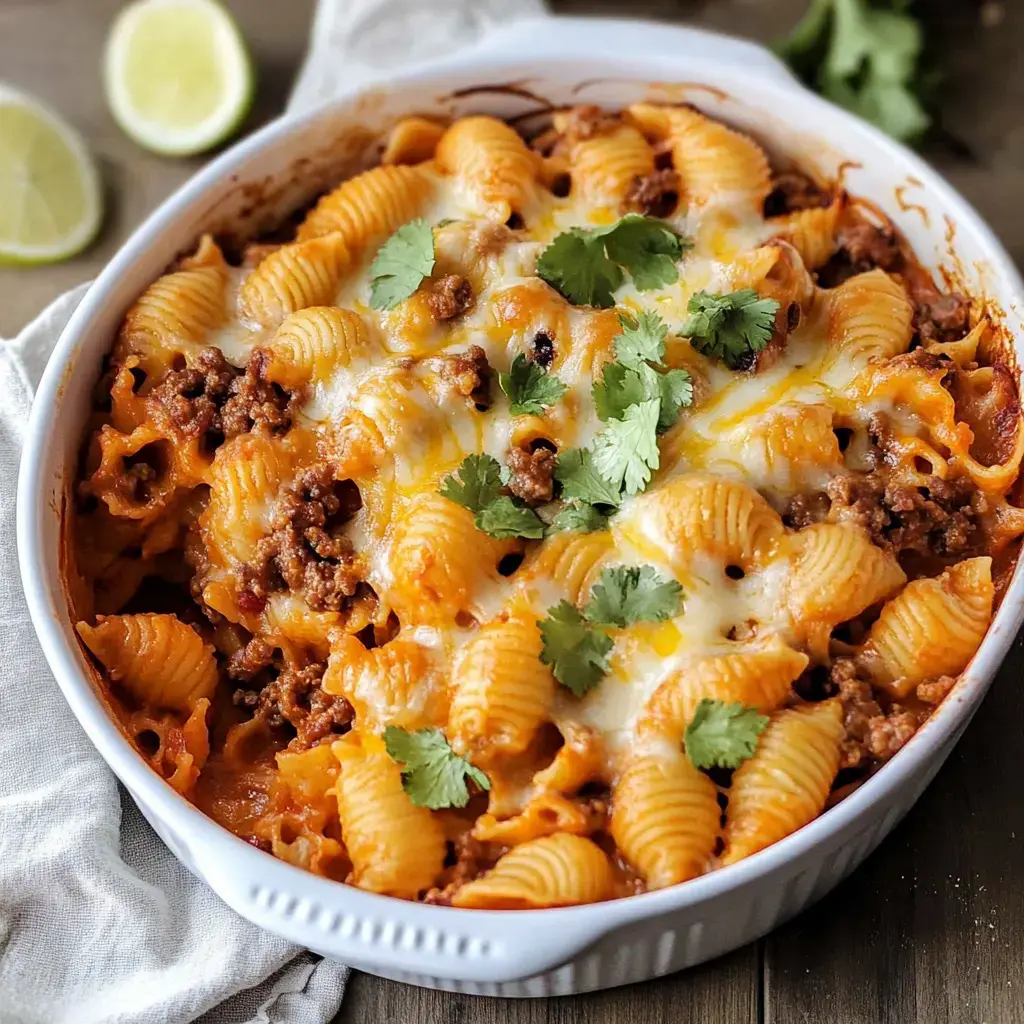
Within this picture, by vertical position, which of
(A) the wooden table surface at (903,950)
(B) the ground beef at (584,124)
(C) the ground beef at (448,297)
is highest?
(B) the ground beef at (584,124)

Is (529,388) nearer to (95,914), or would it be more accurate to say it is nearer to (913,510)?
(913,510)

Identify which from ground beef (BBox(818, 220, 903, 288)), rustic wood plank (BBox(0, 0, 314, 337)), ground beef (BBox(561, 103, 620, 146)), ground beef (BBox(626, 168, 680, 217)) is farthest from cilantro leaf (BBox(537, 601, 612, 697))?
rustic wood plank (BBox(0, 0, 314, 337))

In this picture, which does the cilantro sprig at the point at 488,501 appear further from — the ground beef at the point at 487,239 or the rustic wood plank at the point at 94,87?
the rustic wood plank at the point at 94,87

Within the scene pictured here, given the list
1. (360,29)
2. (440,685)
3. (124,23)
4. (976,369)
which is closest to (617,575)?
(440,685)

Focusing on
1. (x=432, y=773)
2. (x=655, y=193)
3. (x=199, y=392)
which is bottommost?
(x=432, y=773)

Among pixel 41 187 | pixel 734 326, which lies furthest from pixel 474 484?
pixel 41 187

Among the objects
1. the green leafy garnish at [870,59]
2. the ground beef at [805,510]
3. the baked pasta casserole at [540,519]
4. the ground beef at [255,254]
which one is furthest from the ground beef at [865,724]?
the green leafy garnish at [870,59]
